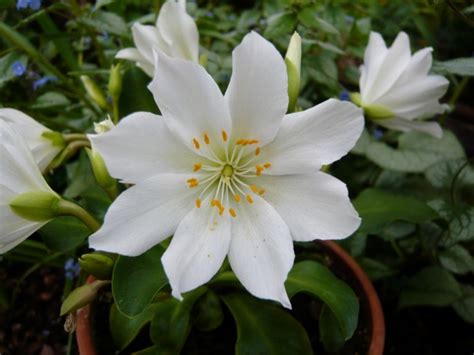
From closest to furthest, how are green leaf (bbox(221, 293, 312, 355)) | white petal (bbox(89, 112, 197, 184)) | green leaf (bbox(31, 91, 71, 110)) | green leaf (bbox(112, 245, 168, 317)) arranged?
white petal (bbox(89, 112, 197, 184)) < green leaf (bbox(112, 245, 168, 317)) < green leaf (bbox(221, 293, 312, 355)) < green leaf (bbox(31, 91, 71, 110))

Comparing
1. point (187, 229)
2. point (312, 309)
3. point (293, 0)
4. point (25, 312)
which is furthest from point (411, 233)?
point (25, 312)

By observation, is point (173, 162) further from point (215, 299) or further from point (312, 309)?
point (312, 309)

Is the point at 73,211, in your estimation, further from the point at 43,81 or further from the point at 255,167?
the point at 43,81

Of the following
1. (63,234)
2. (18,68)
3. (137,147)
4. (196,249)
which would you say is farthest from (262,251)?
(18,68)

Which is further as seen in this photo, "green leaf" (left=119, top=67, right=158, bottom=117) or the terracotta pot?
"green leaf" (left=119, top=67, right=158, bottom=117)

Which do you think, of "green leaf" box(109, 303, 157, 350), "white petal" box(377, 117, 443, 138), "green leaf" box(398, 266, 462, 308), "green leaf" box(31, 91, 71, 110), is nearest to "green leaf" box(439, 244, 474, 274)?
"green leaf" box(398, 266, 462, 308)

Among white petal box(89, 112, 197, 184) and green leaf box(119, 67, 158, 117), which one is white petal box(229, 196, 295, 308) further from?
green leaf box(119, 67, 158, 117)

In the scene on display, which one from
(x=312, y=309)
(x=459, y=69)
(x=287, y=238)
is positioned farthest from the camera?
(x=312, y=309)
